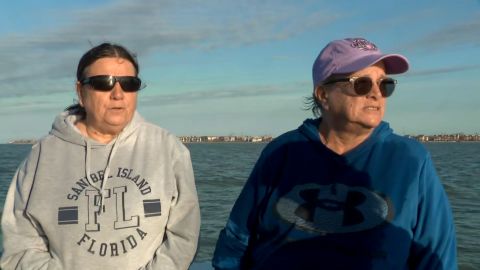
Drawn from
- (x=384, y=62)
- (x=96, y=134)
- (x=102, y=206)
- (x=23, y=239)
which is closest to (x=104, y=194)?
(x=102, y=206)

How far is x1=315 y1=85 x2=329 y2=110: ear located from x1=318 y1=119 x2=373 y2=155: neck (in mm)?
108

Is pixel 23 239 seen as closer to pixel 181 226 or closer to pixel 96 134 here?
pixel 96 134

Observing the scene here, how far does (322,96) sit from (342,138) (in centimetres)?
23

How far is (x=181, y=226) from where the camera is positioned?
2.95 m

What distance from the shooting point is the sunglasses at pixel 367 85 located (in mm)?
2564

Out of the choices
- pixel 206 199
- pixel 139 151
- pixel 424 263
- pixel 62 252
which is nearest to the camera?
pixel 424 263

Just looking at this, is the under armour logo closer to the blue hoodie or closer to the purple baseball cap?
the blue hoodie

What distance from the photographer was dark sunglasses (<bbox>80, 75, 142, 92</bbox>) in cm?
283

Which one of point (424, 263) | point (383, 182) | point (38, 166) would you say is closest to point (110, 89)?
point (38, 166)

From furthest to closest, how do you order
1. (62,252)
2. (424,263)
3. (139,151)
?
(139,151) → (62,252) → (424,263)

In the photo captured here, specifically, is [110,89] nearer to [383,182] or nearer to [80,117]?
[80,117]

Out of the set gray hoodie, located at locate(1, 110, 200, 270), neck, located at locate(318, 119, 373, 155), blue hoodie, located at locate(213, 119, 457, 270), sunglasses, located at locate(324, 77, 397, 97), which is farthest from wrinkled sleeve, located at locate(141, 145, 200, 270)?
sunglasses, located at locate(324, 77, 397, 97)

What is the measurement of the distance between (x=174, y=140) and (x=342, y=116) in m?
0.96

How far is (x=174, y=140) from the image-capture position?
3.08 metres
